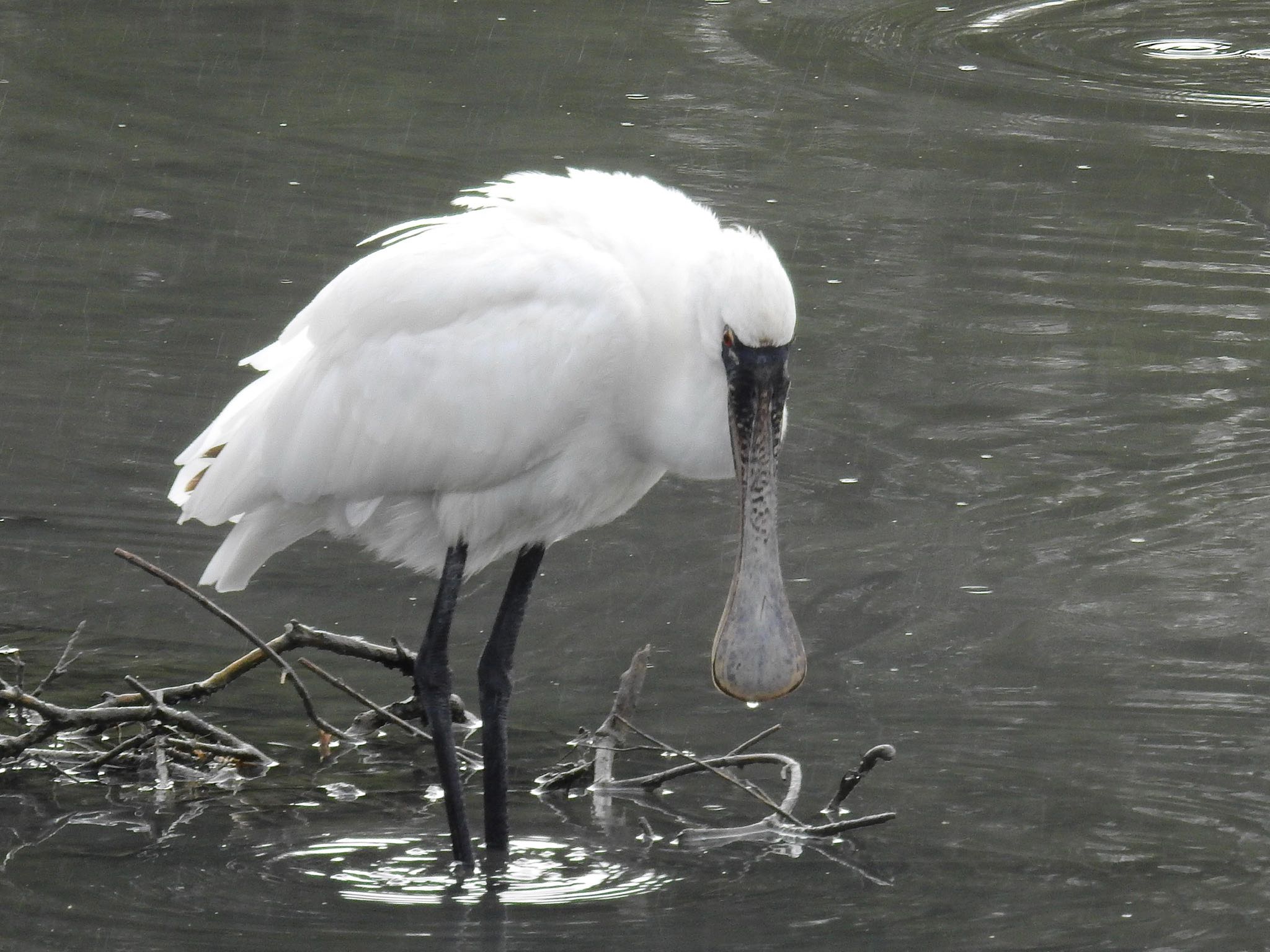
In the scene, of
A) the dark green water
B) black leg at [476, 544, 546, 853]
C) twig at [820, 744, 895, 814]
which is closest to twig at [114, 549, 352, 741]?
the dark green water

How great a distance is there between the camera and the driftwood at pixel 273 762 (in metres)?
5.50

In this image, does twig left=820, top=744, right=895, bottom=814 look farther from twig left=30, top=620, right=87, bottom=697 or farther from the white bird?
twig left=30, top=620, right=87, bottom=697

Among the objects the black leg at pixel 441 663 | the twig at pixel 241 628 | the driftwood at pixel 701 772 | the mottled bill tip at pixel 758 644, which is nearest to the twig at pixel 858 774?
the driftwood at pixel 701 772

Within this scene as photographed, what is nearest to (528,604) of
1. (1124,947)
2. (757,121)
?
(1124,947)

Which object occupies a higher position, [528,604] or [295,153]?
[295,153]

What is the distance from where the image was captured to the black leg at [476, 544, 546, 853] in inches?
224

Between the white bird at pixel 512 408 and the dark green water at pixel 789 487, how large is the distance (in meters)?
0.59

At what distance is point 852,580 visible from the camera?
7.31 meters

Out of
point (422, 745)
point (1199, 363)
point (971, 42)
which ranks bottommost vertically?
point (422, 745)

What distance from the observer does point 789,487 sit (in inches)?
320

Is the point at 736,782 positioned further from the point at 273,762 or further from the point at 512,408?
the point at 273,762

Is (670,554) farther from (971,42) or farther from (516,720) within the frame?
(971,42)

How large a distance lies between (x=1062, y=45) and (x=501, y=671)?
37.5 feet

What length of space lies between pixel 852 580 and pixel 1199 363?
2840 mm
